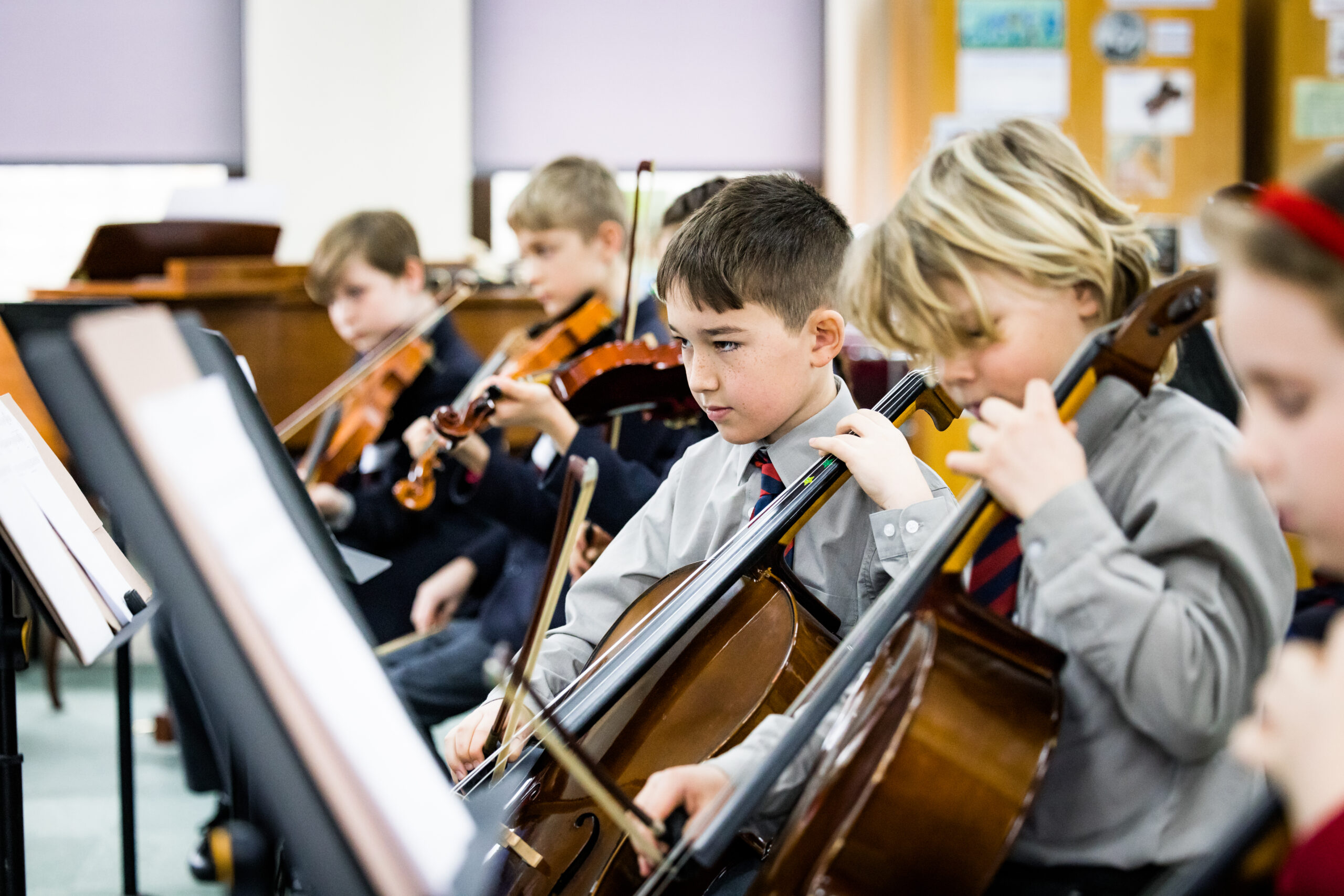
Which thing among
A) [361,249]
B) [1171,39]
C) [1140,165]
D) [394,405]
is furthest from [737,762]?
[1171,39]

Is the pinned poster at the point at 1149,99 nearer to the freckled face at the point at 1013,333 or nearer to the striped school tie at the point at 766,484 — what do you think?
the striped school tie at the point at 766,484

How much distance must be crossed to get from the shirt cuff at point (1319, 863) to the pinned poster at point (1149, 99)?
361 centimetres

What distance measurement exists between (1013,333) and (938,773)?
34cm

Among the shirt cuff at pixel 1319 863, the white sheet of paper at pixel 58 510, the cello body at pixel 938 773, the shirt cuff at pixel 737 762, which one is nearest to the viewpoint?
the shirt cuff at pixel 1319 863

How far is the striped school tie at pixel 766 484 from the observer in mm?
1214

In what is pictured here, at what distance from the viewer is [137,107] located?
4.29m

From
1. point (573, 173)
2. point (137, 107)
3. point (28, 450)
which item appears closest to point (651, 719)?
point (28, 450)

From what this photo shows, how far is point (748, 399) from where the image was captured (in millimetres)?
1239

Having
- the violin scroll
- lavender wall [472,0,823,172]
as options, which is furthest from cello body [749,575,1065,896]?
lavender wall [472,0,823,172]

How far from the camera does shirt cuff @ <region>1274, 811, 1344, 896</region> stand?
51cm

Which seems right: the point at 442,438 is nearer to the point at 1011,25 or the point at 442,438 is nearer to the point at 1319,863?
the point at 1319,863

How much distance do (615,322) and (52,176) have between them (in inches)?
127

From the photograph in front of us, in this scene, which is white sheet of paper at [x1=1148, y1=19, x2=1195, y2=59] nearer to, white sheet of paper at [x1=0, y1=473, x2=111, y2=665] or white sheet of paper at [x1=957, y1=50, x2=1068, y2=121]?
white sheet of paper at [x1=957, y1=50, x2=1068, y2=121]

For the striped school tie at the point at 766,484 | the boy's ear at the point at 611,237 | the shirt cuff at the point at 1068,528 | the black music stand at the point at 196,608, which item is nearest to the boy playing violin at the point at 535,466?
the boy's ear at the point at 611,237
